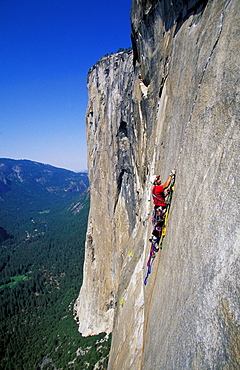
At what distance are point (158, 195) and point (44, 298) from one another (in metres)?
49.0

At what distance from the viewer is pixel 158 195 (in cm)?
497

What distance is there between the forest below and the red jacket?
1944cm

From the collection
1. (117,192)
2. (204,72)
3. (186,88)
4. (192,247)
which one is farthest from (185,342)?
(117,192)

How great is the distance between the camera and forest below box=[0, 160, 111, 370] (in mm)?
23328

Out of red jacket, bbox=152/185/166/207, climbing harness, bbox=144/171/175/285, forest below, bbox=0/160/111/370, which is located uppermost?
red jacket, bbox=152/185/166/207

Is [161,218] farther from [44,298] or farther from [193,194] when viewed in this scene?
[44,298]

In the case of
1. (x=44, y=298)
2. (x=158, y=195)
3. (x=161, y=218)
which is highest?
(x=158, y=195)

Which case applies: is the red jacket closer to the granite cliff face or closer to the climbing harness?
the climbing harness

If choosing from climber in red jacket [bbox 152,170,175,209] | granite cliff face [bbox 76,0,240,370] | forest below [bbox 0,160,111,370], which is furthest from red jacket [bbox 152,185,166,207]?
forest below [bbox 0,160,111,370]

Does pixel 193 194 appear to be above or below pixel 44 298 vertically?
above

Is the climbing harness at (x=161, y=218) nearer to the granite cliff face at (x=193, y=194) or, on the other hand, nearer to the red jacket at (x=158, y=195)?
the red jacket at (x=158, y=195)

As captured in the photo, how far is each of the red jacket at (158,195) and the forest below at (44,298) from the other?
63.8 feet

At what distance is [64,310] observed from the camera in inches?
1492

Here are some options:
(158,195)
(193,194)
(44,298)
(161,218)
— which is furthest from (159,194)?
(44,298)
